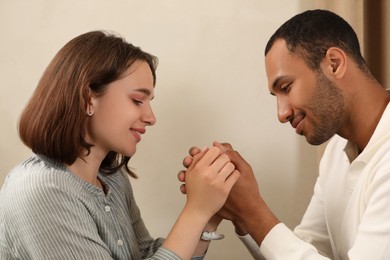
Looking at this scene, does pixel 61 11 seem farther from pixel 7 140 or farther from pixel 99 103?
pixel 99 103

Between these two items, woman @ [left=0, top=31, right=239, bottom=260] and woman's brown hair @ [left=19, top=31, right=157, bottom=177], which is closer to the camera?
woman @ [left=0, top=31, right=239, bottom=260]

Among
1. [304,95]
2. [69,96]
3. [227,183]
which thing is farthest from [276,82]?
[69,96]

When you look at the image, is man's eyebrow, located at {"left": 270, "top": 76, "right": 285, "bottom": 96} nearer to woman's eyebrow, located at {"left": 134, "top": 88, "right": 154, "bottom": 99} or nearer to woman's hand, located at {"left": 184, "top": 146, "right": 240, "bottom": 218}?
woman's hand, located at {"left": 184, "top": 146, "right": 240, "bottom": 218}

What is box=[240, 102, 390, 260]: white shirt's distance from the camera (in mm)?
951

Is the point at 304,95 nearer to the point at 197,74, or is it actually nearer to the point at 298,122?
the point at 298,122

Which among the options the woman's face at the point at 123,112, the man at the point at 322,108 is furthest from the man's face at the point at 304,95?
the woman's face at the point at 123,112

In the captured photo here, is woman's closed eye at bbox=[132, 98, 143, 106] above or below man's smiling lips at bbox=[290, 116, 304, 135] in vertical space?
above

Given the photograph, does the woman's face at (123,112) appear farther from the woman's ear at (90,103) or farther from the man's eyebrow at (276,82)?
the man's eyebrow at (276,82)

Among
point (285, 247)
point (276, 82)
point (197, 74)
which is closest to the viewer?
point (285, 247)

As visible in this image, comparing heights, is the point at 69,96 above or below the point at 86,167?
above

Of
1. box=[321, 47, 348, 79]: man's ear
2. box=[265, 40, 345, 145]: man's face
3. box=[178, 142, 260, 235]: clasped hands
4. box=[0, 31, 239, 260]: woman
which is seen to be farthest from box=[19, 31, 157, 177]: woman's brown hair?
box=[321, 47, 348, 79]: man's ear

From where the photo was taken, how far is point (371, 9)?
155 cm

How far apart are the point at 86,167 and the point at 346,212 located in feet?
2.20

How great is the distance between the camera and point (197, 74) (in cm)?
158
